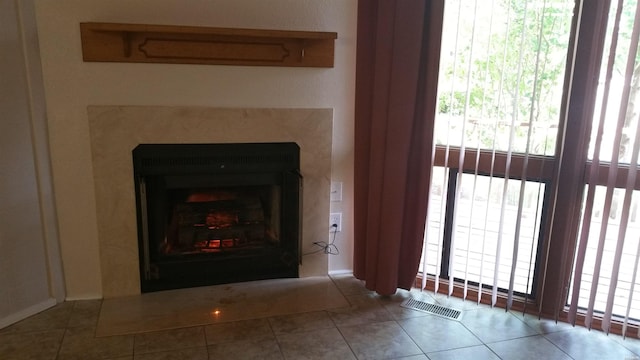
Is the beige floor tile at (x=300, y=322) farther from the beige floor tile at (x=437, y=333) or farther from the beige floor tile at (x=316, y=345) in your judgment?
the beige floor tile at (x=437, y=333)

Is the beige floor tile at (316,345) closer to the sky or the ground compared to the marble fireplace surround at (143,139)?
closer to the ground

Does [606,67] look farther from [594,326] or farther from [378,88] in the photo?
[594,326]

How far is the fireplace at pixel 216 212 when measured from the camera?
2469 mm

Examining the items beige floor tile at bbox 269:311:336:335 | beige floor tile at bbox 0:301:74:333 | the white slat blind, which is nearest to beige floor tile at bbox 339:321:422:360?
Result: beige floor tile at bbox 269:311:336:335

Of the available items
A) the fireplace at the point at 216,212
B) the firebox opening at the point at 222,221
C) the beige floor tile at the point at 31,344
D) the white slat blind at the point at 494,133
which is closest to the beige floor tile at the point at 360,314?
the white slat blind at the point at 494,133

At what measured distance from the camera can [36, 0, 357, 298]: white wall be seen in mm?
2223

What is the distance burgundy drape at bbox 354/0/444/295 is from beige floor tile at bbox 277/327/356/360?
50 centimetres

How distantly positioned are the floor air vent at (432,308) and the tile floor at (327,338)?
4cm

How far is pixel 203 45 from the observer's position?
7.73 feet

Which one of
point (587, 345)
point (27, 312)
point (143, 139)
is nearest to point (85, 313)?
point (27, 312)

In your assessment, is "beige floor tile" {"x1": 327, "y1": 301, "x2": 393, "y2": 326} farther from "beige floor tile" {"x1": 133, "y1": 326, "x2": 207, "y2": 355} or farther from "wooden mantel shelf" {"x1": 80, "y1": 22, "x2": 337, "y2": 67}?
"wooden mantel shelf" {"x1": 80, "y1": 22, "x2": 337, "y2": 67}

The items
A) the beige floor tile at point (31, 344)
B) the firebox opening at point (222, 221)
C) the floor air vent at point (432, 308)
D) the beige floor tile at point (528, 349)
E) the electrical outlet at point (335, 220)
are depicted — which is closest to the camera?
the beige floor tile at point (31, 344)

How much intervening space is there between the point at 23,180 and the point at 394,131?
1871mm

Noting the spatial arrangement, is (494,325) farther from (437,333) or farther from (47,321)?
(47,321)
